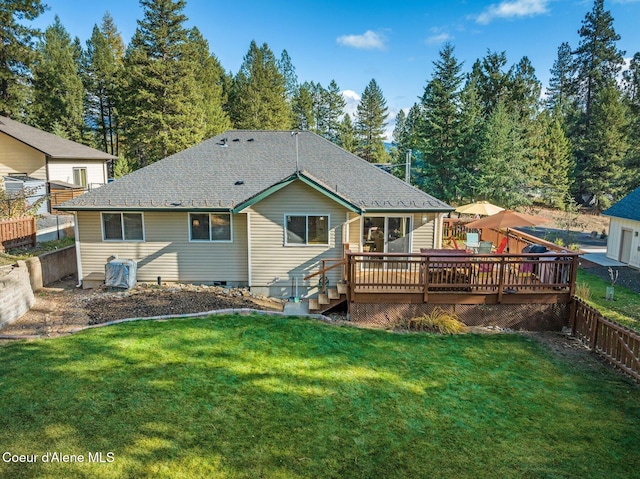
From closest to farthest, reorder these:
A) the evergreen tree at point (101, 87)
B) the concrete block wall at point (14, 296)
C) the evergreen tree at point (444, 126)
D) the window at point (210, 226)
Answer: the concrete block wall at point (14, 296) → the window at point (210, 226) → the evergreen tree at point (444, 126) → the evergreen tree at point (101, 87)

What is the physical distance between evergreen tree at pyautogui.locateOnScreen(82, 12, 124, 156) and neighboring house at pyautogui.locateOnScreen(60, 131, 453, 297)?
31865mm

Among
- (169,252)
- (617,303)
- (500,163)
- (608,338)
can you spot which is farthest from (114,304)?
(500,163)

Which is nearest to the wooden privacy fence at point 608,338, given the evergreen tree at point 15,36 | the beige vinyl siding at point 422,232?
the beige vinyl siding at point 422,232

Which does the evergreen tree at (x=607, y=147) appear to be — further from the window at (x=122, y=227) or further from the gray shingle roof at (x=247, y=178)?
the window at (x=122, y=227)

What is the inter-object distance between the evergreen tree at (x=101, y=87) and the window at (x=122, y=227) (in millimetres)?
31759

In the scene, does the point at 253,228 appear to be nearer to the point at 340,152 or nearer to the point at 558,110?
the point at 340,152

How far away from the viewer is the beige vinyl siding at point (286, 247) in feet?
40.2

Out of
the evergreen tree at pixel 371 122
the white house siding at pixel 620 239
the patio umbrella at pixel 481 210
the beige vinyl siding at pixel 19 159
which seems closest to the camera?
the patio umbrella at pixel 481 210

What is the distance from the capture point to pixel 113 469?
432 cm

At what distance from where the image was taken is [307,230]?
12.5 metres

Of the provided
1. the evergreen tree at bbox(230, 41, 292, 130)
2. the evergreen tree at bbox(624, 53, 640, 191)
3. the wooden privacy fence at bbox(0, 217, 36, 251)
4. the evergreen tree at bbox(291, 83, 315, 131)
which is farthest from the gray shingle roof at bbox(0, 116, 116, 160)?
the evergreen tree at bbox(624, 53, 640, 191)

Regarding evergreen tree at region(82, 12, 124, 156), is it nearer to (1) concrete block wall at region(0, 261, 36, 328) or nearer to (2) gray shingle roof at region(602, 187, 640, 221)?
(1) concrete block wall at region(0, 261, 36, 328)

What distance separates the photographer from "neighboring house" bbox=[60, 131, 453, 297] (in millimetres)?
12352

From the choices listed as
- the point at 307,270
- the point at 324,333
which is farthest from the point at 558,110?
the point at 324,333
